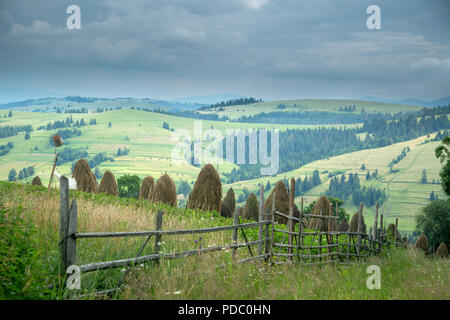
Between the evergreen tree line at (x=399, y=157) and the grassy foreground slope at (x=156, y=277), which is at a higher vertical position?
the grassy foreground slope at (x=156, y=277)

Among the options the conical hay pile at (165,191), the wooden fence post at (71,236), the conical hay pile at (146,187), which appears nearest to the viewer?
the wooden fence post at (71,236)

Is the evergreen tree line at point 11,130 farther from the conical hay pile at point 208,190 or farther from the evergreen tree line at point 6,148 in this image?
the conical hay pile at point 208,190

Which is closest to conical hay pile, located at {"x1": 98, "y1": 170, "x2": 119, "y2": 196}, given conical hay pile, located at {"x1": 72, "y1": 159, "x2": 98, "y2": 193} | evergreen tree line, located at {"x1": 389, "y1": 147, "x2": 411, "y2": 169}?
conical hay pile, located at {"x1": 72, "y1": 159, "x2": 98, "y2": 193}

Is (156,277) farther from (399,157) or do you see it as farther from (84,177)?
(399,157)

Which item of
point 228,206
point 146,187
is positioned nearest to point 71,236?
point 146,187

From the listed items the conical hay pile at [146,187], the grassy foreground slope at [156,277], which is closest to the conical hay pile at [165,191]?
the conical hay pile at [146,187]

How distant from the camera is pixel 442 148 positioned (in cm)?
2419

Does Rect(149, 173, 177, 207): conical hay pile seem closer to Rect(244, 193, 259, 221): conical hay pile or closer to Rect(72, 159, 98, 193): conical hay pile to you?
Rect(72, 159, 98, 193): conical hay pile

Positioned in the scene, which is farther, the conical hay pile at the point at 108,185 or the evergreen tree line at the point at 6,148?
the evergreen tree line at the point at 6,148

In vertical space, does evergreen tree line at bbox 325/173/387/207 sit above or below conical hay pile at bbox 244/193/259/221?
below

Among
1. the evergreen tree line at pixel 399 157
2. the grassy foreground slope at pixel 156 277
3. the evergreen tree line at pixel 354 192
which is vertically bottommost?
the evergreen tree line at pixel 354 192

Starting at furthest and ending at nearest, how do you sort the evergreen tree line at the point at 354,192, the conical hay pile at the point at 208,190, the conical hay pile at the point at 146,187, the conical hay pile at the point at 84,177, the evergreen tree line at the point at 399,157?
1. the evergreen tree line at the point at 399,157
2. the evergreen tree line at the point at 354,192
3. the conical hay pile at the point at 146,187
4. the conical hay pile at the point at 84,177
5. the conical hay pile at the point at 208,190

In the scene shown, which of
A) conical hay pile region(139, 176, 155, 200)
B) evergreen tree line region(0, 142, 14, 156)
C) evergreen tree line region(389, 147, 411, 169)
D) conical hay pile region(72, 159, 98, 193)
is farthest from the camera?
evergreen tree line region(389, 147, 411, 169)

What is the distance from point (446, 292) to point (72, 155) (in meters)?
159
